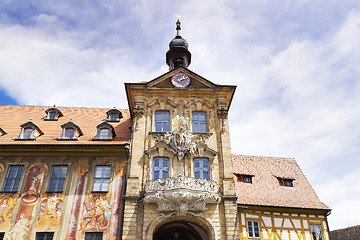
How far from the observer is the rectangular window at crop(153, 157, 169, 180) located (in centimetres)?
1911

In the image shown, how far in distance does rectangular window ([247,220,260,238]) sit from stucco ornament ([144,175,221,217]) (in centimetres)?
344

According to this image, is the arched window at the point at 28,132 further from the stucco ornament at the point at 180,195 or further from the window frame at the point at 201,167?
the window frame at the point at 201,167

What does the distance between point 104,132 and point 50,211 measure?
19.2 feet

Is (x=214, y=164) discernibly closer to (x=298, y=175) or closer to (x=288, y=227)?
(x=288, y=227)

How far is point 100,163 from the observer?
19453 mm

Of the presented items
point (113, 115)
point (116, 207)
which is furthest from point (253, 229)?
point (113, 115)

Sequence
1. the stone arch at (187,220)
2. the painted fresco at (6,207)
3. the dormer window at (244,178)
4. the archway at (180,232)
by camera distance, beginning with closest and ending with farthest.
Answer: the painted fresco at (6,207)
the stone arch at (187,220)
the archway at (180,232)
the dormer window at (244,178)

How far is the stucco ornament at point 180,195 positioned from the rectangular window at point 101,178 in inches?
101

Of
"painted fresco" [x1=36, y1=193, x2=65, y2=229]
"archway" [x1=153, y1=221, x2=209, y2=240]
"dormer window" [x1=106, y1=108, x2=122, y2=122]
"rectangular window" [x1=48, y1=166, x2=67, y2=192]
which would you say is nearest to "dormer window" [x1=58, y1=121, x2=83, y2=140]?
"rectangular window" [x1=48, y1=166, x2=67, y2=192]

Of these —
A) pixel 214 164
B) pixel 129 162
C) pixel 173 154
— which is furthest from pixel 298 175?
pixel 129 162

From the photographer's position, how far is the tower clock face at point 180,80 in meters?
22.7

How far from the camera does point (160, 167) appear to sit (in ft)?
63.7

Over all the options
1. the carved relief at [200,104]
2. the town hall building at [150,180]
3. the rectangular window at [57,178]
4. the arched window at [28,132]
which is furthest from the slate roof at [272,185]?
the arched window at [28,132]

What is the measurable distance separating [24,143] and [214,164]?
38.9 ft
